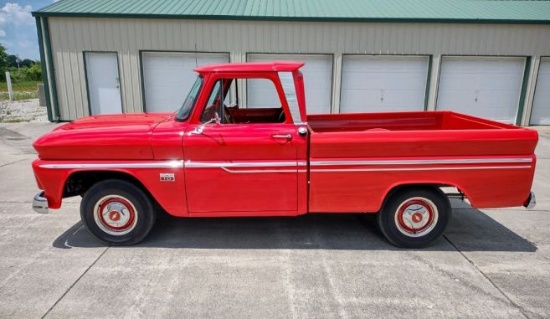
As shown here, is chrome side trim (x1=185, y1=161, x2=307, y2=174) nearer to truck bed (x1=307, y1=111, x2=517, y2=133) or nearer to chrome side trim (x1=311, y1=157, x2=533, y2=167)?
chrome side trim (x1=311, y1=157, x2=533, y2=167)

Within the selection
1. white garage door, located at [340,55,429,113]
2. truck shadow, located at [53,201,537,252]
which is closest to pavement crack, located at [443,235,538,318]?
truck shadow, located at [53,201,537,252]

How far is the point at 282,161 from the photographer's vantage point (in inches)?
162

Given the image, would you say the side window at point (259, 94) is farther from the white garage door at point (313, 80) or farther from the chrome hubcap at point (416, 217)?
the chrome hubcap at point (416, 217)

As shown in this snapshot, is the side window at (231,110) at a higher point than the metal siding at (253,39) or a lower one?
lower

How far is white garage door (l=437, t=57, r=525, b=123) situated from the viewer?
43.7 feet

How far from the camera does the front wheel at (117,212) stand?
425 cm

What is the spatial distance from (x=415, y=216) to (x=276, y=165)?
5.51ft

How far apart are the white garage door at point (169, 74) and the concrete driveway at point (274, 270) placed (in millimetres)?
8363

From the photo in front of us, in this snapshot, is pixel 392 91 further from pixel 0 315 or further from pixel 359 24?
pixel 0 315

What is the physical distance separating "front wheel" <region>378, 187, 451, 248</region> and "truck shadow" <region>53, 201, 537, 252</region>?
6.7 inches

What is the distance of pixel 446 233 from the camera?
15.8 feet

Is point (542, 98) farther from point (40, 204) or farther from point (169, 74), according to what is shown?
point (40, 204)

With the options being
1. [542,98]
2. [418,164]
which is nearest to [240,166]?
[418,164]

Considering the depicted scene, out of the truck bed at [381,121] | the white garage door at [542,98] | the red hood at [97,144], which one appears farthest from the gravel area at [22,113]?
the white garage door at [542,98]
